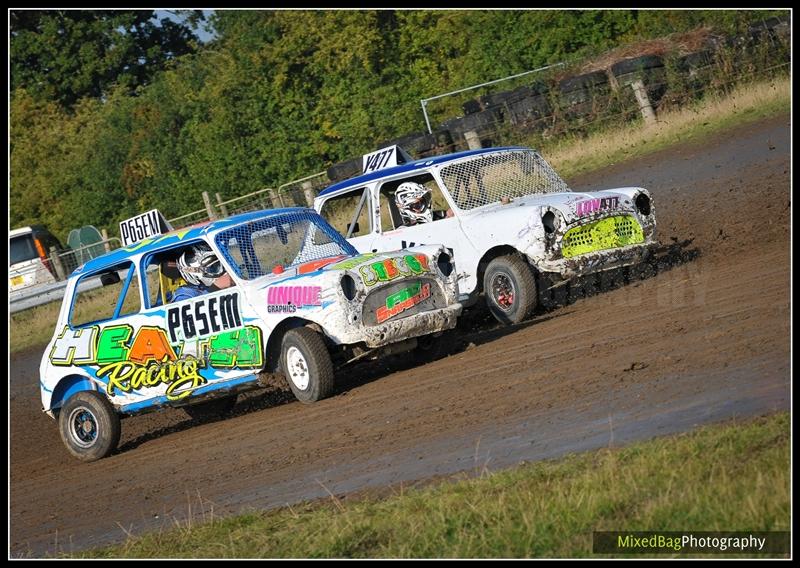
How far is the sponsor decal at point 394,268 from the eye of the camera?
32.8 feet

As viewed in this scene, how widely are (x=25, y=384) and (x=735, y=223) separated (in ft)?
36.8

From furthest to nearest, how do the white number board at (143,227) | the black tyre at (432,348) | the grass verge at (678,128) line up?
the grass verge at (678,128), the white number board at (143,227), the black tyre at (432,348)

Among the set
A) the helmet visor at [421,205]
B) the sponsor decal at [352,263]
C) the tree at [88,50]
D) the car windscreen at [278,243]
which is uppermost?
the tree at [88,50]

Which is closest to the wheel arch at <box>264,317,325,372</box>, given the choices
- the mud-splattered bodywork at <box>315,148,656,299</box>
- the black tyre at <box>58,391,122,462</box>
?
the black tyre at <box>58,391,122,462</box>

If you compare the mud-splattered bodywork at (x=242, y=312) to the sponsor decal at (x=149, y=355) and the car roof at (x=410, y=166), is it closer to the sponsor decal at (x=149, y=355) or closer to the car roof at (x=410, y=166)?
the sponsor decal at (x=149, y=355)

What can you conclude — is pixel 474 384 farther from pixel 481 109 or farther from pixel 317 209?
pixel 481 109

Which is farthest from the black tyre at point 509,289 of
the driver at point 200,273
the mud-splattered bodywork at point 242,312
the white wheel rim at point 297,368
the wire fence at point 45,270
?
the wire fence at point 45,270

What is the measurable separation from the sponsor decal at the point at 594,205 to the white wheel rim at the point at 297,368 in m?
3.31

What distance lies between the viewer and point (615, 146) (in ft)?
75.1

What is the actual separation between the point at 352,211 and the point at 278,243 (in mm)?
2574

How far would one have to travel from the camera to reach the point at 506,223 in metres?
11.7

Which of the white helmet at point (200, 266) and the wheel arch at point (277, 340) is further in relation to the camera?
the white helmet at point (200, 266)

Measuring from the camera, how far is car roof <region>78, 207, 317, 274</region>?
427 inches

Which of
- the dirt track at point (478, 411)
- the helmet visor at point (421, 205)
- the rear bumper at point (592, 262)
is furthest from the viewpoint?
the helmet visor at point (421, 205)
